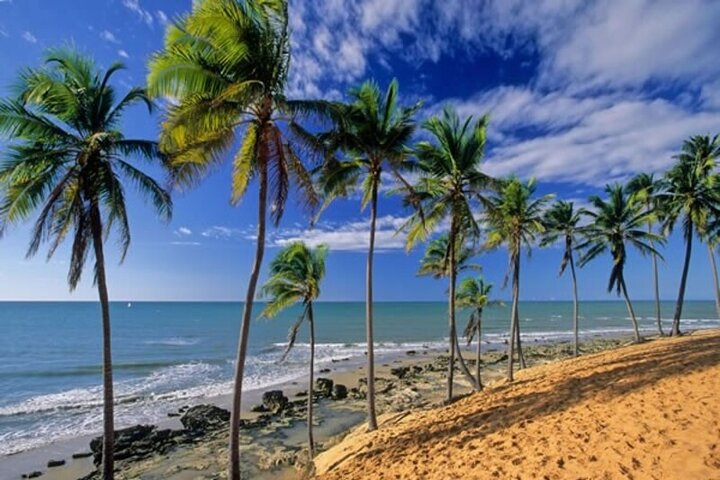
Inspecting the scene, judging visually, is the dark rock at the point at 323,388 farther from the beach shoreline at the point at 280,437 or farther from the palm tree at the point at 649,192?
the palm tree at the point at 649,192

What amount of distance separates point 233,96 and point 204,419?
51.1ft

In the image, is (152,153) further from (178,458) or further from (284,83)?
(178,458)

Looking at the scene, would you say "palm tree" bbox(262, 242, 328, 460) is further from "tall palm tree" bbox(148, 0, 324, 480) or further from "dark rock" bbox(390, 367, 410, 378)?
"dark rock" bbox(390, 367, 410, 378)

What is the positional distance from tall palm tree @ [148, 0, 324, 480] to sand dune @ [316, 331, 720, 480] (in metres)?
3.46

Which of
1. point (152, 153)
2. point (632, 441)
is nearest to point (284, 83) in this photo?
point (152, 153)

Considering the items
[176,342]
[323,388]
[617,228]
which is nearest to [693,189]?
[617,228]

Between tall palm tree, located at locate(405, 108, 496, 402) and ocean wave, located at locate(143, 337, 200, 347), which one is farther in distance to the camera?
ocean wave, located at locate(143, 337, 200, 347)

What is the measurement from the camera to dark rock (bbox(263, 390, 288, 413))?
19.6 m

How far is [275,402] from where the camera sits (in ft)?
65.4

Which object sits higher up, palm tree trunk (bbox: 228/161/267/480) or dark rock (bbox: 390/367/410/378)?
palm tree trunk (bbox: 228/161/267/480)

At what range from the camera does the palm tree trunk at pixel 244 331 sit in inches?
299

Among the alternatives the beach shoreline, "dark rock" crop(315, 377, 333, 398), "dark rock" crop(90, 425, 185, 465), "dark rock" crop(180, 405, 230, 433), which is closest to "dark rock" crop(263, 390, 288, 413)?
the beach shoreline

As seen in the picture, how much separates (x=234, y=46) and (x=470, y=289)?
49.6 ft

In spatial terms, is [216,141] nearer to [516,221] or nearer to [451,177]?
[451,177]
